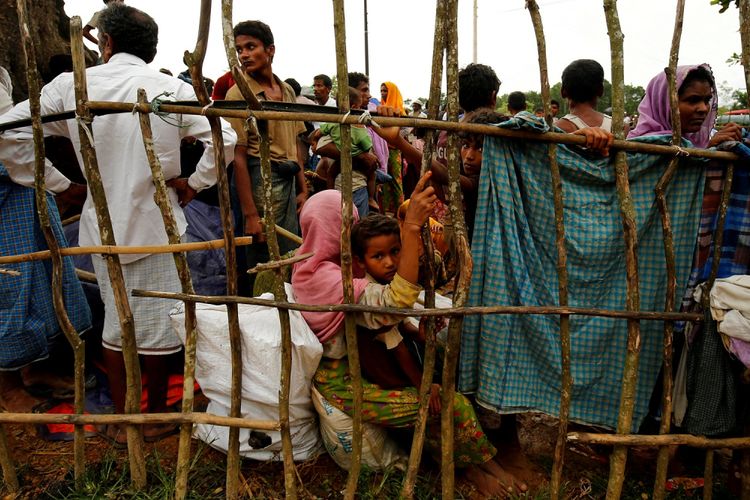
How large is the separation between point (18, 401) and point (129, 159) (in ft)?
6.03

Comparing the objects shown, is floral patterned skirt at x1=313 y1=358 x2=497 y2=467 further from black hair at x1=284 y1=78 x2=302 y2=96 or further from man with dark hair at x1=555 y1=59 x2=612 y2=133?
black hair at x1=284 y1=78 x2=302 y2=96

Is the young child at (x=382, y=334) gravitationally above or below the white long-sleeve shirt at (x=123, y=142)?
below

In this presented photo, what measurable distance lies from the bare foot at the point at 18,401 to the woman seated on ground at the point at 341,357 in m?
1.97

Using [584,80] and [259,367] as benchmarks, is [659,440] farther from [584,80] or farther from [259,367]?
[584,80]

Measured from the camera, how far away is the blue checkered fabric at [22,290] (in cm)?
286

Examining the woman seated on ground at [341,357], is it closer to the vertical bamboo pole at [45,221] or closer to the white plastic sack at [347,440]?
the white plastic sack at [347,440]

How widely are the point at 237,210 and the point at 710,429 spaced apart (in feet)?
9.86

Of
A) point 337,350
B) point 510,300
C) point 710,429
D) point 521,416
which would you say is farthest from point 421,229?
point 710,429

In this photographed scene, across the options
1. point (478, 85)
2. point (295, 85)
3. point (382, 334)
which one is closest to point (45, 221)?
point (382, 334)

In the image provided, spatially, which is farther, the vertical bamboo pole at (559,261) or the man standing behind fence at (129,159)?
the man standing behind fence at (129,159)

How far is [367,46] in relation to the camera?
728 inches

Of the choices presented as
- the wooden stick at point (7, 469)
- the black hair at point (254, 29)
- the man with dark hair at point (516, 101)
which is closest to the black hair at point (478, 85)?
the black hair at point (254, 29)

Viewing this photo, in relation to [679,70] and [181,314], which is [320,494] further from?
[679,70]

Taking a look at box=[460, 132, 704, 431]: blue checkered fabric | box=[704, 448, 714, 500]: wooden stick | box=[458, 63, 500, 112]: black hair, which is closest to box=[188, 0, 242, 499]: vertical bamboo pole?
box=[460, 132, 704, 431]: blue checkered fabric
